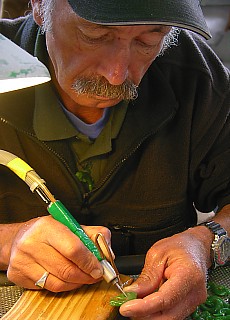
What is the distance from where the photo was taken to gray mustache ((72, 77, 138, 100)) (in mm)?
1207

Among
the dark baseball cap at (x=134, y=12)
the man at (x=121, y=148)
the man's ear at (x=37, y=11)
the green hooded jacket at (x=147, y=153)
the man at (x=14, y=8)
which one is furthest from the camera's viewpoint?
the man at (x=14, y=8)

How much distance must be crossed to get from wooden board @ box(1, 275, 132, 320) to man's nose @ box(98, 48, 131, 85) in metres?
0.45

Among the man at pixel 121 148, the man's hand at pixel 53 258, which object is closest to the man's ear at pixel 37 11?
the man at pixel 121 148

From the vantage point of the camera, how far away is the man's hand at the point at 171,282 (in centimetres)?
Answer: 105

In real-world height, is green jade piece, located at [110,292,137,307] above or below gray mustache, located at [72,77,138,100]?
below

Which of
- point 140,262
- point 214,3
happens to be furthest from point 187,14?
point 214,3

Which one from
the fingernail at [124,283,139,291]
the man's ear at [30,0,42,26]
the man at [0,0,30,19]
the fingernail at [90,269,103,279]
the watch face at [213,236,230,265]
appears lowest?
the watch face at [213,236,230,265]

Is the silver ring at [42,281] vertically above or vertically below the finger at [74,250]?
below

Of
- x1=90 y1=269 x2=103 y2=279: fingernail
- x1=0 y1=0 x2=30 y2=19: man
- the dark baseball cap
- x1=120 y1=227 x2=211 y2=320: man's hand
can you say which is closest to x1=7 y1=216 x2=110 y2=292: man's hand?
x1=90 y1=269 x2=103 y2=279: fingernail

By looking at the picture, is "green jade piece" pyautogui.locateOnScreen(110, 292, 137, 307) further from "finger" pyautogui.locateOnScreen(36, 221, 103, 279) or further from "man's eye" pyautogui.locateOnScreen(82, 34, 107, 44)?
"man's eye" pyautogui.locateOnScreen(82, 34, 107, 44)

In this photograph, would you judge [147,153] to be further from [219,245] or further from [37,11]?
[37,11]

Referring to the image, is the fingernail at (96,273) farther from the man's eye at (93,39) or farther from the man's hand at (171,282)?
the man's eye at (93,39)

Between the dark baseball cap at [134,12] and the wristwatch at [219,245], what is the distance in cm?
56

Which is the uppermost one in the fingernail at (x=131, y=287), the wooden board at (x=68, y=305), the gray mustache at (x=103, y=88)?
the gray mustache at (x=103, y=88)
